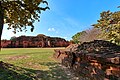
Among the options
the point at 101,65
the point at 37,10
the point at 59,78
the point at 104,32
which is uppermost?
the point at 37,10

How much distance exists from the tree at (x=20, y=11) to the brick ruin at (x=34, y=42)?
676 inches

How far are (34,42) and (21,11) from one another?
2019cm

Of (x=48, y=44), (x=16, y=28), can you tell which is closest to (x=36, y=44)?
(x=48, y=44)

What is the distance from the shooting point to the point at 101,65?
8375mm

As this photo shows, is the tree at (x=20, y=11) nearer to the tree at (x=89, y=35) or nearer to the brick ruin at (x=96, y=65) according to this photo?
the brick ruin at (x=96, y=65)

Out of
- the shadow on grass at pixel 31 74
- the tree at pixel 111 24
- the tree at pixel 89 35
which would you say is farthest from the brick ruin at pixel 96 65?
the tree at pixel 89 35

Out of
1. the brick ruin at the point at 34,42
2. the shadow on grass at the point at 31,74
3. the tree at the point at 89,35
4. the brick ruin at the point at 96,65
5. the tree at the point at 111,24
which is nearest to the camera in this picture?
the brick ruin at the point at 96,65

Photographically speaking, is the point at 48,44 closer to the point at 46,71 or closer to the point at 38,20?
the point at 38,20

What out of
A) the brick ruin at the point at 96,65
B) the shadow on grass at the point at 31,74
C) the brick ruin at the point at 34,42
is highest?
the brick ruin at the point at 34,42

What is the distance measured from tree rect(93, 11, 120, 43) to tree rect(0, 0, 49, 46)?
4070 millimetres

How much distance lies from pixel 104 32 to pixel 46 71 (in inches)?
206

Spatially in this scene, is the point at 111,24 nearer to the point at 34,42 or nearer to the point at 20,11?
the point at 20,11

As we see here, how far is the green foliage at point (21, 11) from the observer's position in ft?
39.2

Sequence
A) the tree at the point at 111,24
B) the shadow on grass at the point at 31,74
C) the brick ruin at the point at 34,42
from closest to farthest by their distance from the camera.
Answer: the shadow on grass at the point at 31,74 → the tree at the point at 111,24 → the brick ruin at the point at 34,42
